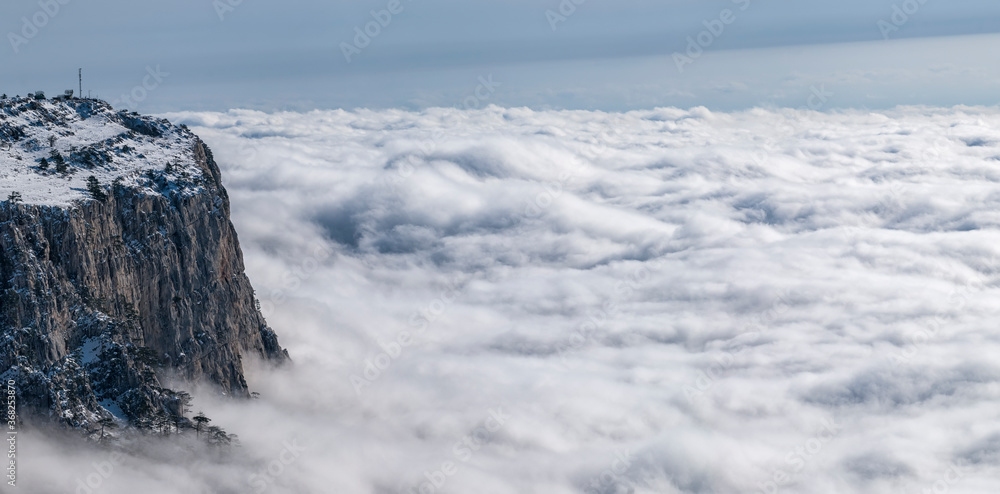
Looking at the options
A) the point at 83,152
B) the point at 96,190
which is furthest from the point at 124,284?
the point at 83,152

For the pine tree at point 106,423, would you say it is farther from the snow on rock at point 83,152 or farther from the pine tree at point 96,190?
the pine tree at point 96,190

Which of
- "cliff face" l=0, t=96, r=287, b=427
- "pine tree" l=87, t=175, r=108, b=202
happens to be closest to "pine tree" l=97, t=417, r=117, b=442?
"cliff face" l=0, t=96, r=287, b=427

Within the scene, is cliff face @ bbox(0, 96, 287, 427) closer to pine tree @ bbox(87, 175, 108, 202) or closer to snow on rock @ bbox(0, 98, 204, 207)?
pine tree @ bbox(87, 175, 108, 202)

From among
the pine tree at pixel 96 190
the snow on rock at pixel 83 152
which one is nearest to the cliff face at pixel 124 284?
the pine tree at pixel 96 190

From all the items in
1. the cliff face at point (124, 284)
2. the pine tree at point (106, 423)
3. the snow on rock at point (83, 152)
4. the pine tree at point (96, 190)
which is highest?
the snow on rock at point (83, 152)

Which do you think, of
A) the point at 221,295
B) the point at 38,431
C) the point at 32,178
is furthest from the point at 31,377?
the point at 221,295
